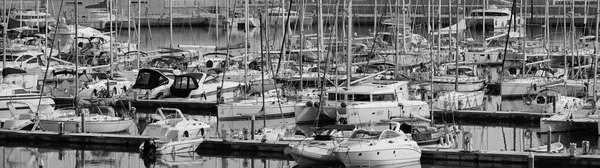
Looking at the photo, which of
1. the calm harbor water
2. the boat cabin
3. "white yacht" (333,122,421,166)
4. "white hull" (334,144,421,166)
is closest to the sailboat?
the calm harbor water

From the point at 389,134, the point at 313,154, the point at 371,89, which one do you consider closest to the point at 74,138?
the point at 313,154

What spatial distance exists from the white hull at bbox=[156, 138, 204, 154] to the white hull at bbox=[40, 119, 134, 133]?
13.6 feet

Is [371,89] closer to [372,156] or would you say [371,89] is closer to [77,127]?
[77,127]

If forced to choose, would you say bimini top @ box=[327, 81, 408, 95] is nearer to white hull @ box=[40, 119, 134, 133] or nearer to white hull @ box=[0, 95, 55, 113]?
white hull @ box=[40, 119, 134, 133]

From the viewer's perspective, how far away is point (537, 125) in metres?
38.4

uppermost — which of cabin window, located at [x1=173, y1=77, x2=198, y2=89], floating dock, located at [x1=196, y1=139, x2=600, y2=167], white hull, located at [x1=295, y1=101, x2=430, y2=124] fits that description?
cabin window, located at [x1=173, y1=77, x2=198, y2=89]

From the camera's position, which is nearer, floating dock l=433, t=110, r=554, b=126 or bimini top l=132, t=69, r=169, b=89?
floating dock l=433, t=110, r=554, b=126

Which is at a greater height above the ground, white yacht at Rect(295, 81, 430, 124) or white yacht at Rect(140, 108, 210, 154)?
white yacht at Rect(295, 81, 430, 124)

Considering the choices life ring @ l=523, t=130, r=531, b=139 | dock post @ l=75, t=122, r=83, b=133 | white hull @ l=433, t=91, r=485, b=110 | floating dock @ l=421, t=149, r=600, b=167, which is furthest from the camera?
white hull @ l=433, t=91, r=485, b=110

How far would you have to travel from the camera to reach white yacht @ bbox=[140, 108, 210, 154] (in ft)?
104

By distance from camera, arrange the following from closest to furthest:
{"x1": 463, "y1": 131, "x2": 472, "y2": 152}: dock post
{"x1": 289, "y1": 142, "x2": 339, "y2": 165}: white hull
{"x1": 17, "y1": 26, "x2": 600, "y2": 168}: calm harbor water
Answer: {"x1": 289, "y1": 142, "x2": 339, "y2": 165}: white hull, {"x1": 463, "y1": 131, "x2": 472, "y2": 152}: dock post, {"x1": 17, "y1": 26, "x2": 600, "y2": 168}: calm harbor water

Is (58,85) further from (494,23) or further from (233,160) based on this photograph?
(494,23)

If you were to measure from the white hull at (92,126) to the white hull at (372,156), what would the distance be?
9245 millimetres

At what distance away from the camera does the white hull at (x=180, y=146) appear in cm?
3156
